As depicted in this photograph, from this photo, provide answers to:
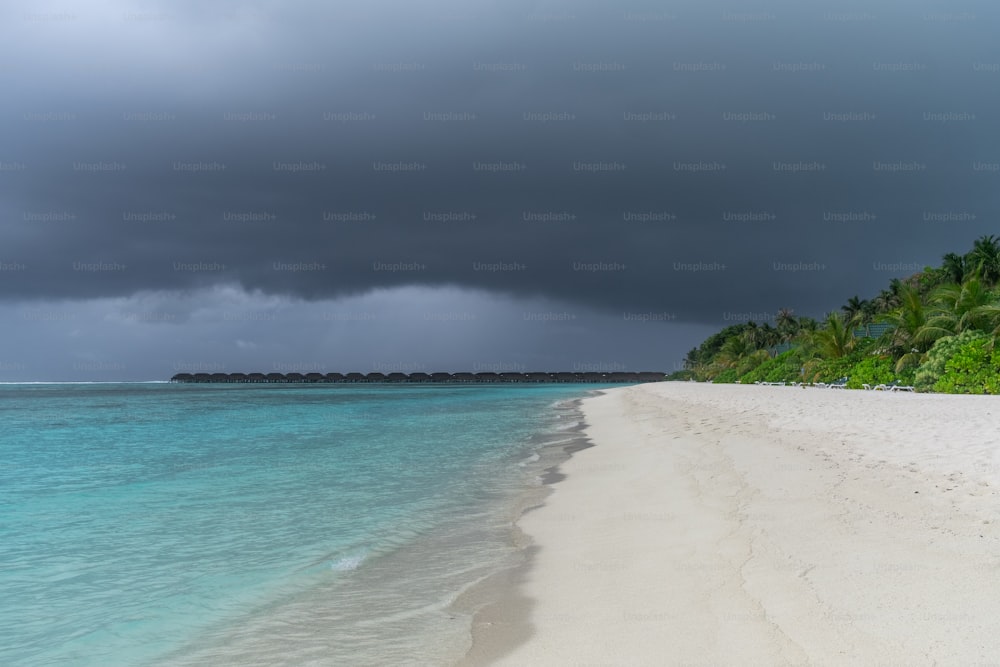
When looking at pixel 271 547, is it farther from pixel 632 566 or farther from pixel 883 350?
pixel 883 350

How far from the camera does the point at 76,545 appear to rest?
28.0 ft

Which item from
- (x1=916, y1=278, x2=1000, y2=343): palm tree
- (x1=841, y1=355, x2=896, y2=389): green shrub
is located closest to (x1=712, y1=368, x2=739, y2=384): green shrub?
(x1=841, y1=355, x2=896, y2=389): green shrub

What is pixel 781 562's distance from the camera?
5.30m

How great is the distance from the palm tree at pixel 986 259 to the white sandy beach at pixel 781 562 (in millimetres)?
58405

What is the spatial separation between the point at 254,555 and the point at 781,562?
633 centimetres

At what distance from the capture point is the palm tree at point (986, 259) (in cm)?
5556

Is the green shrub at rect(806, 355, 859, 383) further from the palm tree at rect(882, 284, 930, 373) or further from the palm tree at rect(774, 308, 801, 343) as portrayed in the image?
the palm tree at rect(774, 308, 801, 343)

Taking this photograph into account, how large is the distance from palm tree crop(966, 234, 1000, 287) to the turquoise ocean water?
59.8 meters

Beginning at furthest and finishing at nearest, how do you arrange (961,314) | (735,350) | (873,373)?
(735,350) → (873,373) → (961,314)

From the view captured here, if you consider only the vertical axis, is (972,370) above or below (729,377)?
above

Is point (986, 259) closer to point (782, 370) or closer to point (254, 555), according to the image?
point (782, 370)

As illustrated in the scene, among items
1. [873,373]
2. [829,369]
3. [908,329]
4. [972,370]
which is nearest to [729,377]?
[829,369]

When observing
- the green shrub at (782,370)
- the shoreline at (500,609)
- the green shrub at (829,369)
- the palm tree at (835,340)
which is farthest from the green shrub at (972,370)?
the green shrub at (782,370)

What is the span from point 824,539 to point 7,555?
10.5 m
